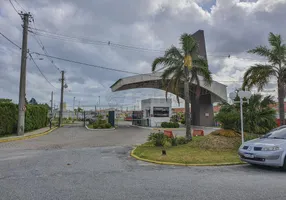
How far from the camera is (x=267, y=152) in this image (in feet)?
25.1

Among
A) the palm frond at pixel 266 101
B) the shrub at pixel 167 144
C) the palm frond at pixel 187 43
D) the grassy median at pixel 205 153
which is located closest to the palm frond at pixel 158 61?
the palm frond at pixel 187 43

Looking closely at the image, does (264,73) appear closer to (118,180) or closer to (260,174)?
(260,174)

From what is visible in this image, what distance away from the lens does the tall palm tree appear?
15.2m

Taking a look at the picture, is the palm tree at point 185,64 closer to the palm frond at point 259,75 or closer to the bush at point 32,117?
the palm frond at point 259,75

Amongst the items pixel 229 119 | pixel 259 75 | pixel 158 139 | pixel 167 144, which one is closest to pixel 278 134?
pixel 229 119

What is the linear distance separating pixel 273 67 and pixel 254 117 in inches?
160

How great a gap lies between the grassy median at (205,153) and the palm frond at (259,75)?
4612 mm

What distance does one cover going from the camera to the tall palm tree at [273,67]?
50.0ft

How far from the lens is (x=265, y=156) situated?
25.0ft

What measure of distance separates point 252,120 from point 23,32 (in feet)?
62.8

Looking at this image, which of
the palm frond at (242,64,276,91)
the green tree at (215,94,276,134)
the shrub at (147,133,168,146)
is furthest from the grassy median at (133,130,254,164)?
the palm frond at (242,64,276,91)

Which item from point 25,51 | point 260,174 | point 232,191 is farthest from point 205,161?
point 25,51

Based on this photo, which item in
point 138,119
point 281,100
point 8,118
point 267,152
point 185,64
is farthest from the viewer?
point 138,119

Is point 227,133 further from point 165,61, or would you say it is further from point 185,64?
point 165,61
